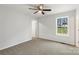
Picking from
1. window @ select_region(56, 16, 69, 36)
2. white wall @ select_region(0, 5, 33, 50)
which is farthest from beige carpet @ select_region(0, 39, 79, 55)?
window @ select_region(56, 16, 69, 36)

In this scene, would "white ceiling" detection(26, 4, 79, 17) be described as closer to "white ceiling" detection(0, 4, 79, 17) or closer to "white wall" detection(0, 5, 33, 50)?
"white ceiling" detection(0, 4, 79, 17)

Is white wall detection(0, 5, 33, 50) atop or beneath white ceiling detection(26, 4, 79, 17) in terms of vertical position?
beneath

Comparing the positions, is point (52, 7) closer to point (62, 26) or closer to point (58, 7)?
point (58, 7)

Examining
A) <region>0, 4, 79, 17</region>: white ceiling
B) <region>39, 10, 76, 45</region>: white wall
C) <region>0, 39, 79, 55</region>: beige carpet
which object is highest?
<region>0, 4, 79, 17</region>: white ceiling

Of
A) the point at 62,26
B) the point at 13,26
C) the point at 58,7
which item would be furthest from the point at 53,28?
the point at 13,26

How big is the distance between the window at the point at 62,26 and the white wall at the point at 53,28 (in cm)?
5

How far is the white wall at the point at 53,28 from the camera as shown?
4.65 feet

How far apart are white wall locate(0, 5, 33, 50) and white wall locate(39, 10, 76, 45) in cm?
24

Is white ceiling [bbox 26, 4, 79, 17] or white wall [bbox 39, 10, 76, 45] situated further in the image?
white wall [bbox 39, 10, 76, 45]

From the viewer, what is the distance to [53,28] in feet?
4.97

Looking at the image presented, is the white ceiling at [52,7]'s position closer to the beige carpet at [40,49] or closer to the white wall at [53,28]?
the white wall at [53,28]

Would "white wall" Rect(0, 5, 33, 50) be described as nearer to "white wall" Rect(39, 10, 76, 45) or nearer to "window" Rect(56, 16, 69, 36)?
"white wall" Rect(39, 10, 76, 45)

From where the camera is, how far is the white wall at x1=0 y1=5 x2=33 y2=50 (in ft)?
4.27
